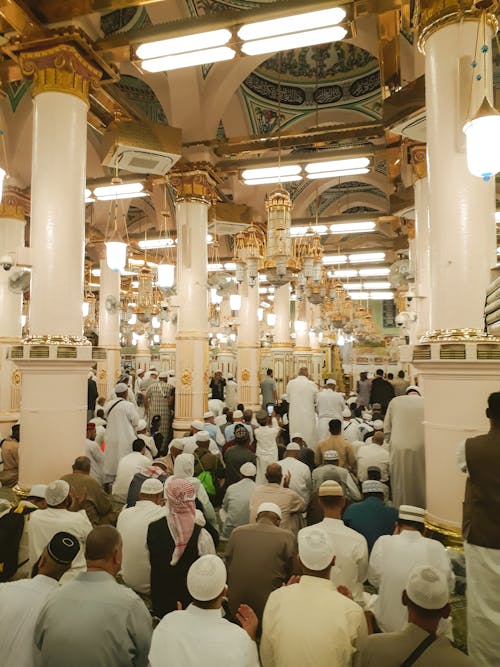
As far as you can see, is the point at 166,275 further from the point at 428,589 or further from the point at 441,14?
the point at 428,589

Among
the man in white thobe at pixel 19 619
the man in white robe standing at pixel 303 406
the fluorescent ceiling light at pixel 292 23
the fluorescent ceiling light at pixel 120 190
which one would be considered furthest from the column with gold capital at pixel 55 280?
the man in white robe standing at pixel 303 406

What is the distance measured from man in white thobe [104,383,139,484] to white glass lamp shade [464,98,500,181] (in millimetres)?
4434

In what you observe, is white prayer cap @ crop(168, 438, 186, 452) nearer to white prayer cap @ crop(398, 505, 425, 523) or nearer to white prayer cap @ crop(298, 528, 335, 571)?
white prayer cap @ crop(398, 505, 425, 523)

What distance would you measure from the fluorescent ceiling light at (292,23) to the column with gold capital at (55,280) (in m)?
1.50

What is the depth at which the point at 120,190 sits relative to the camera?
24.1ft

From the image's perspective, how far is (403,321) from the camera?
749cm

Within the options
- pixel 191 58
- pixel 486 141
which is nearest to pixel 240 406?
pixel 191 58

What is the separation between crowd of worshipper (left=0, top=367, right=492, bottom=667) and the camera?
160 centimetres

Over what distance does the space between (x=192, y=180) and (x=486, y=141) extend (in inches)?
215

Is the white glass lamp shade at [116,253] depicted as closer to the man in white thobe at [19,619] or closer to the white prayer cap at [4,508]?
the white prayer cap at [4,508]

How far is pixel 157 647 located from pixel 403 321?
6486mm

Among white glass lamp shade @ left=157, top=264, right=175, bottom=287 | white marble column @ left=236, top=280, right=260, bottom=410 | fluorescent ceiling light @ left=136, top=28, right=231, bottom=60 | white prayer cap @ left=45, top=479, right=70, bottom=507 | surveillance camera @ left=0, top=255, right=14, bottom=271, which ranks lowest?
white prayer cap @ left=45, top=479, right=70, bottom=507

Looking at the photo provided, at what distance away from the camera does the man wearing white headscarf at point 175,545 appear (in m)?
2.64

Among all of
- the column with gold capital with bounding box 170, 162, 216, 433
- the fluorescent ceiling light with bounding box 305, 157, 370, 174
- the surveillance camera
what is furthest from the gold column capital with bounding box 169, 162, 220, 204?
the surveillance camera
